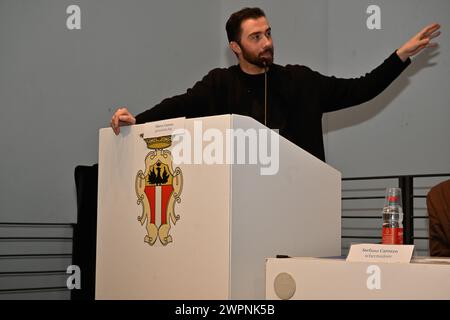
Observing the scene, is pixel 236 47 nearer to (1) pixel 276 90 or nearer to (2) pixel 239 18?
(2) pixel 239 18

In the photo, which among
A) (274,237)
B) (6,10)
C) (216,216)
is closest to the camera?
(216,216)

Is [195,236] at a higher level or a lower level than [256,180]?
lower

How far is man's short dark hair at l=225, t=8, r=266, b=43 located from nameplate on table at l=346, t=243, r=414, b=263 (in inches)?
60.6

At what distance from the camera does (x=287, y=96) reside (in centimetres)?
268

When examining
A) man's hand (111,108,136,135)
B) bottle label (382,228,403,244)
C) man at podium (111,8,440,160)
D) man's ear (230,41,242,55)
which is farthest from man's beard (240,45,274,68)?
bottle label (382,228,403,244)

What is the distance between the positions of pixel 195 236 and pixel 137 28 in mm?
2649

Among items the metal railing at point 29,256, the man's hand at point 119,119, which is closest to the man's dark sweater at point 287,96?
the man's hand at point 119,119

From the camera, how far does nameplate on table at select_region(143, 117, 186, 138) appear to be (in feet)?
5.82

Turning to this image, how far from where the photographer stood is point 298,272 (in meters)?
1.68

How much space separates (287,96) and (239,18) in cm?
52

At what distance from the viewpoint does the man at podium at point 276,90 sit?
8.47 ft

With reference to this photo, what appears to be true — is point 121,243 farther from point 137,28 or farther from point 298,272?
point 137,28
